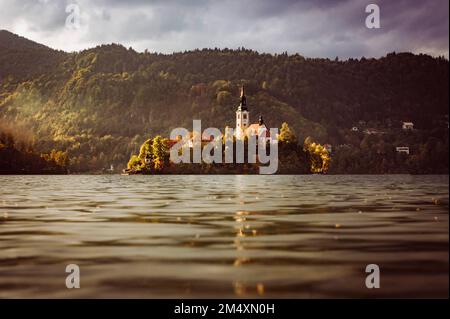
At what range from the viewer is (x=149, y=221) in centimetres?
3525

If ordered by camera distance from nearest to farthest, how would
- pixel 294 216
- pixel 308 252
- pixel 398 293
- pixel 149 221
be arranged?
pixel 398 293 → pixel 308 252 → pixel 149 221 → pixel 294 216

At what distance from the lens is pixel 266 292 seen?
15789mm

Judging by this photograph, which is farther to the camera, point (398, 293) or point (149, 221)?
point (149, 221)

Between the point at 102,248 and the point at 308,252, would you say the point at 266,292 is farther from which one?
the point at 102,248

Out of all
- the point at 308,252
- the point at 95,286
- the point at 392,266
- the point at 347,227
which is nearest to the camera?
the point at 95,286

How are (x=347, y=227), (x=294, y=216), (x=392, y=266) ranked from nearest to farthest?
(x=392, y=266), (x=347, y=227), (x=294, y=216)

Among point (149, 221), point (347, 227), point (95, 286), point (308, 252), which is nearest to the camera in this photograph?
point (95, 286)

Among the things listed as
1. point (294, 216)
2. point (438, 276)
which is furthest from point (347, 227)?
point (438, 276)

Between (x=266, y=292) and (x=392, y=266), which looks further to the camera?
(x=392, y=266)

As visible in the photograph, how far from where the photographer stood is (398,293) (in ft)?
51.0

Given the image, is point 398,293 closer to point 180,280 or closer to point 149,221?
point 180,280

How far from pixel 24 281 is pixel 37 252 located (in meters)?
5.59

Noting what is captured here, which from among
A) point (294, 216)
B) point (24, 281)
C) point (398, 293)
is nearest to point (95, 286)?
point (24, 281)

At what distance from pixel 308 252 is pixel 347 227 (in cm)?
955
